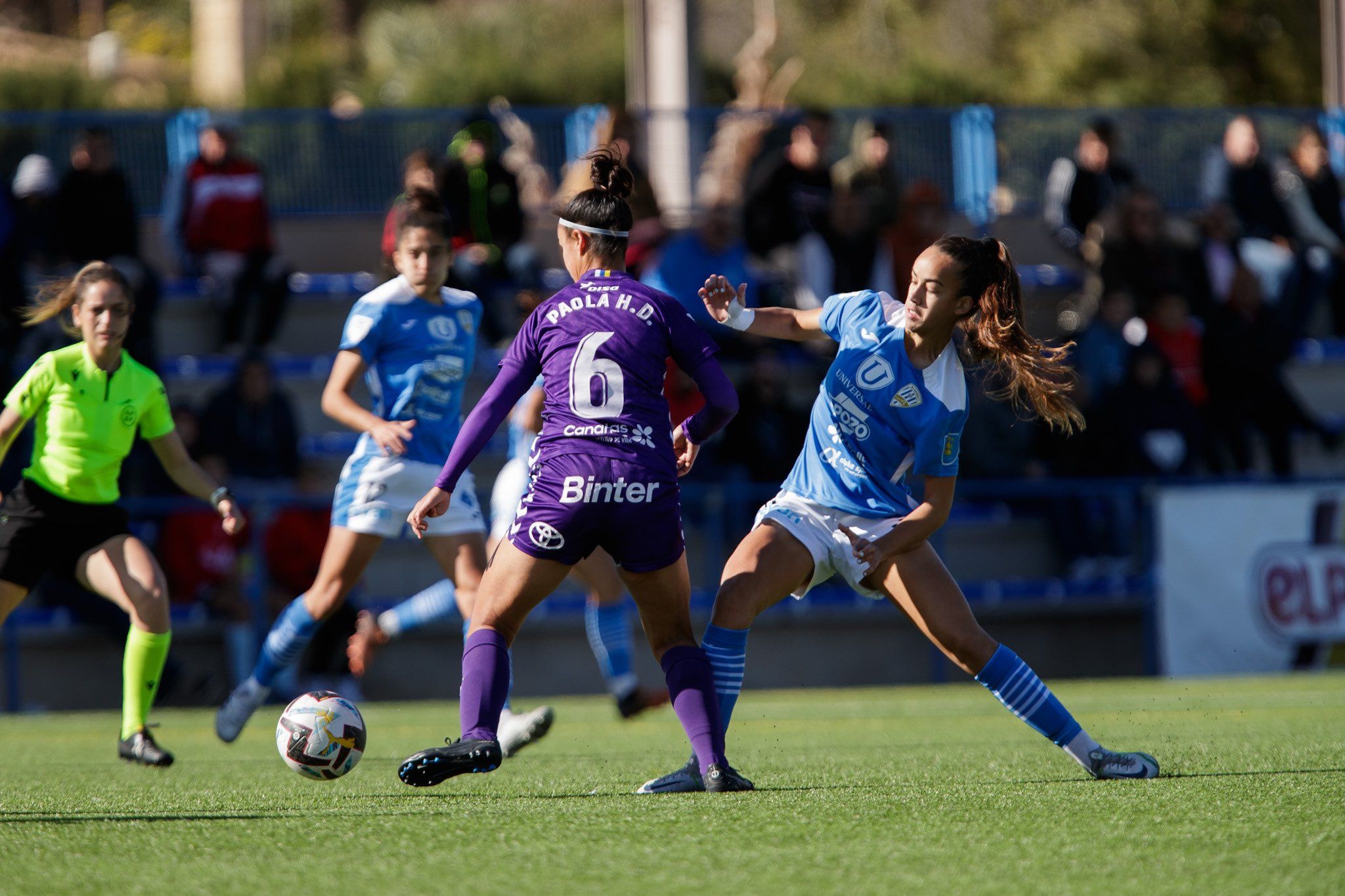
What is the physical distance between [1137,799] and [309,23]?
113 ft

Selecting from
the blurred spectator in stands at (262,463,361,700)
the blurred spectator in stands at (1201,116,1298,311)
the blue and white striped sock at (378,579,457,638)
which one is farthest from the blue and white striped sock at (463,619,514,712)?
the blurred spectator in stands at (1201,116,1298,311)

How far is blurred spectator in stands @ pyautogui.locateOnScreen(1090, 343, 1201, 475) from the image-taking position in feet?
42.0

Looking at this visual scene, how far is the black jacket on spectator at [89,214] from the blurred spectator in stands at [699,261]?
4.19 meters

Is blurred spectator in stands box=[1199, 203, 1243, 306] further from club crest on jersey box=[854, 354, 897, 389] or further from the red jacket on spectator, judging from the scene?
club crest on jersey box=[854, 354, 897, 389]

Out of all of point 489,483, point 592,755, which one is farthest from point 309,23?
point 592,755

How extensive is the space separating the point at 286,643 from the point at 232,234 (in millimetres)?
7105

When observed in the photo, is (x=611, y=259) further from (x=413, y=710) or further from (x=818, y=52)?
(x=818, y=52)

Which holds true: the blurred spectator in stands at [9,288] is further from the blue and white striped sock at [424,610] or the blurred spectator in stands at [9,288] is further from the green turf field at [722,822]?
the green turf field at [722,822]

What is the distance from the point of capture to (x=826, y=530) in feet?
17.6

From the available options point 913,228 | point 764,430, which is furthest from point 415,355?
point 913,228

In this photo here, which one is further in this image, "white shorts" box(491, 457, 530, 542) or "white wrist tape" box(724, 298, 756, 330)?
"white shorts" box(491, 457, 530, 542)

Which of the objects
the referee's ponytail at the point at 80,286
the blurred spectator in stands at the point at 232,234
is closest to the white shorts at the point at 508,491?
the referee's ponytail at the point at 80,286

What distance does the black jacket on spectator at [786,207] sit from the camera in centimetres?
1388

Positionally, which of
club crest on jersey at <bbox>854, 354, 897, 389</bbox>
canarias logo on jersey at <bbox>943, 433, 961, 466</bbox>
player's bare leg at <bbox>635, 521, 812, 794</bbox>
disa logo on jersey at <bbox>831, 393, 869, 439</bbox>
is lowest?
player's bare leg at <bbox>635, 521, 812, 794</bbox>
